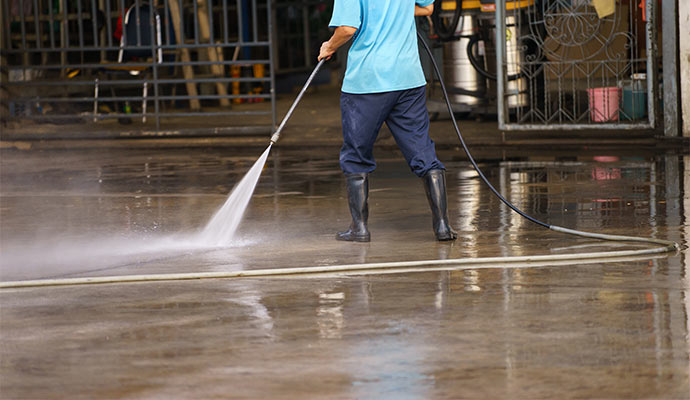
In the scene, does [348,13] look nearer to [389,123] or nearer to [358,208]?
[389,123]

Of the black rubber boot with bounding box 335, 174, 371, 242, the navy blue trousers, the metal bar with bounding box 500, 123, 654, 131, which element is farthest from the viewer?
the metal bar with bounding box 500, 123, 654, 131

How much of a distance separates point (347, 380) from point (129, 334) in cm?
119

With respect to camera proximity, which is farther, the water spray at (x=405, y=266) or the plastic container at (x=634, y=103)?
the plastic container at (x=634, y=103)

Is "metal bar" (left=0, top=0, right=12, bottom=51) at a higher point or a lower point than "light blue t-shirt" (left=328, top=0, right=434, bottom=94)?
higher

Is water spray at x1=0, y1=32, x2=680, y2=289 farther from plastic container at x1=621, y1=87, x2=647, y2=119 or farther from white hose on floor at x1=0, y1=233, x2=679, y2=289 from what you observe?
plastic container at x1=621, y1=87, x2=647, y2=119

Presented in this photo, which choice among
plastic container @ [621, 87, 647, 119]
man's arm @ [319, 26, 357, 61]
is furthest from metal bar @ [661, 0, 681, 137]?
man's arm @ [319, 26, 357, 61]

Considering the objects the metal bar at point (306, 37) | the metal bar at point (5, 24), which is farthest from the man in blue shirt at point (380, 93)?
the metal bar at point (306, 37)

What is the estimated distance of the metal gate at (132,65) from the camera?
49.8 feet

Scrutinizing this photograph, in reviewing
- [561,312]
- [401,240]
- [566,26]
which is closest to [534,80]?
[566,26]

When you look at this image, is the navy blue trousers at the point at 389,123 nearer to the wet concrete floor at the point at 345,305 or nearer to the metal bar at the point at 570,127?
the wet concrete floor at the point at 345,305

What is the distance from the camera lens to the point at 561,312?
17.0 ft

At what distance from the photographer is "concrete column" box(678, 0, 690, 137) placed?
40.3 ft

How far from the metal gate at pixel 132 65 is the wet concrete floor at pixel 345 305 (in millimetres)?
5723

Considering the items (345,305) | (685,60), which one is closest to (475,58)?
(685,60)
